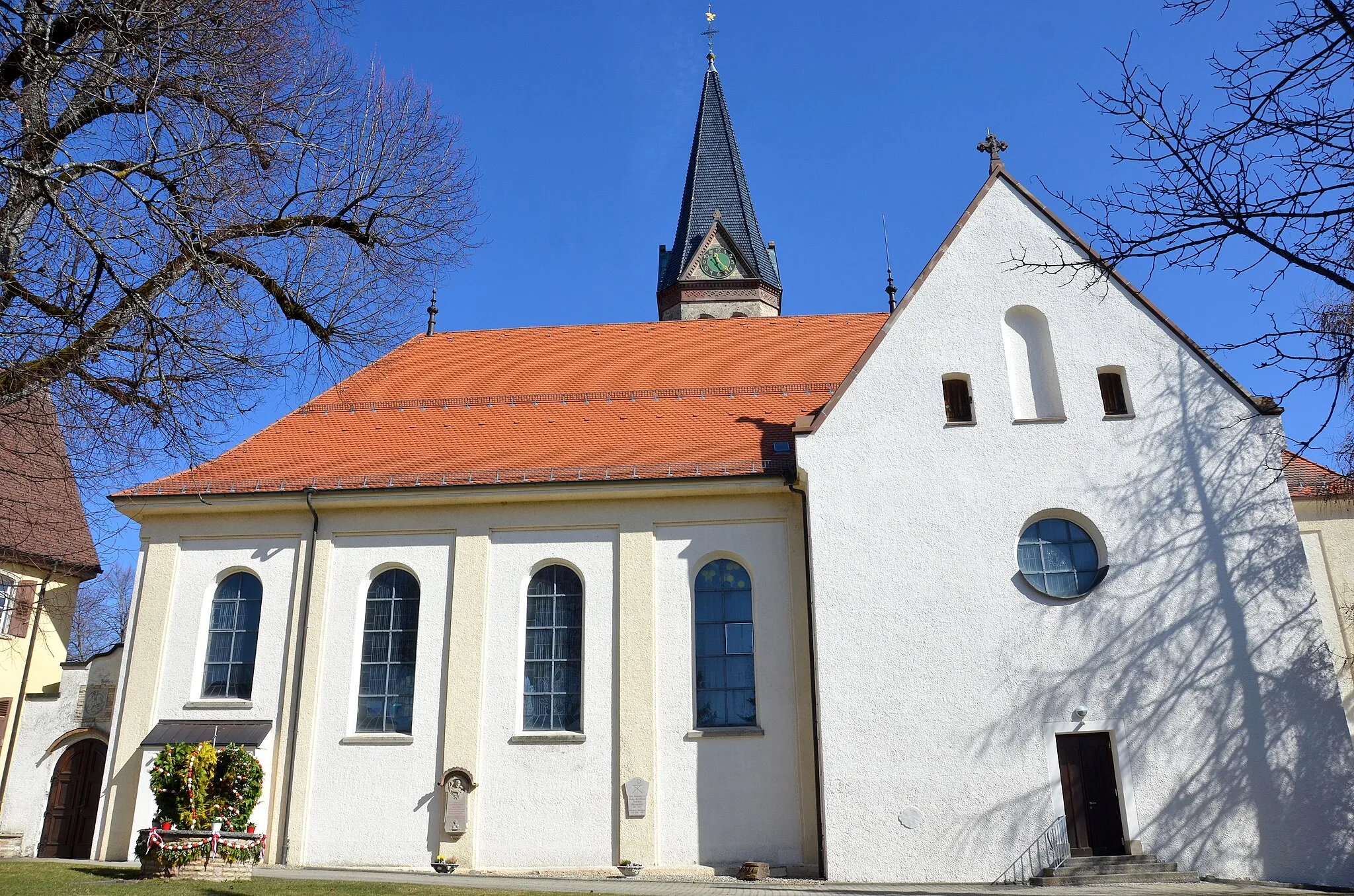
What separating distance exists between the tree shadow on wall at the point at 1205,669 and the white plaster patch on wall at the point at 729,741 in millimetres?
2625

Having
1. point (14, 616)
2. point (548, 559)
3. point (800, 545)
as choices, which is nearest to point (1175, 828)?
point (800, 545)

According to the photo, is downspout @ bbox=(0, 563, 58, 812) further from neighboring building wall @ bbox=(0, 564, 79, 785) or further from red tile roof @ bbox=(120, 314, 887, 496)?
red tile roof @ bbox=(120, 314, 887, 496)

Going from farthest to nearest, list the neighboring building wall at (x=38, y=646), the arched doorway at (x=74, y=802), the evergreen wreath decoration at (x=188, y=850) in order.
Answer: the neighboring building wall at (x=38, y=646) < the arched doorway at (x=74, y=802) < the evergreen wreath decoration at (x=188, y=850)

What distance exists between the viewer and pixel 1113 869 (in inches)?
512

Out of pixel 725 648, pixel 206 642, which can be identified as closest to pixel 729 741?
pixel 725 648

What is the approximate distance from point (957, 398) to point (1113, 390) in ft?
7.74

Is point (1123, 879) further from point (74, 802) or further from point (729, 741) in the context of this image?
point (74, 802)

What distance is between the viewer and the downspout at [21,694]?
17.6 metres

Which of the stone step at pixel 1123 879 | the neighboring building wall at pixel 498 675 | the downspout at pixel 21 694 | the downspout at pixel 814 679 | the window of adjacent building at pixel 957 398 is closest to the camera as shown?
the stone step at pixel 1123 879

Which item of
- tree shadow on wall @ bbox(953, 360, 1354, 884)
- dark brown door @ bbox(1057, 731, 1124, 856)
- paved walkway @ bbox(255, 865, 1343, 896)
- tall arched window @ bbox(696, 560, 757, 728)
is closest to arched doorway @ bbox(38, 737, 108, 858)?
paved walkway @ bbox(255, 865, 1343, 896)

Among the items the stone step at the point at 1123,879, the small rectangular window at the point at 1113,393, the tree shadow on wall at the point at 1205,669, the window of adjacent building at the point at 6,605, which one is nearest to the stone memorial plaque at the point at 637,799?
the tree shadow on wall at the point at 1205,669

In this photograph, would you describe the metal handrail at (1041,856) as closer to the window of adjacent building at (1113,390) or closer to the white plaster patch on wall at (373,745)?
the window of adjacent building at (1113,390)

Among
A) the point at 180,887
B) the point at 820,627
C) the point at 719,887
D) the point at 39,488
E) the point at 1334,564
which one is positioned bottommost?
the point at 719,887

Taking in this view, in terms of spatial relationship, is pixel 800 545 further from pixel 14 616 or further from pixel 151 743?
pixel 14 616
